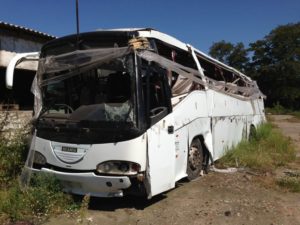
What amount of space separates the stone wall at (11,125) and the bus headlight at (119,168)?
248 centimetres

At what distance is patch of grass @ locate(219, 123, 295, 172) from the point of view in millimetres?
9086

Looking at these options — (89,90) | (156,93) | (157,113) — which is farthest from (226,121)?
(89,90)

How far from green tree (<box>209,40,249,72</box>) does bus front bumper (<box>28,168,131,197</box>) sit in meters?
47.2

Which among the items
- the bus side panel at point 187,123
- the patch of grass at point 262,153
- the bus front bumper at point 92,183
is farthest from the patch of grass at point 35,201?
the patch of grass at point 262,153

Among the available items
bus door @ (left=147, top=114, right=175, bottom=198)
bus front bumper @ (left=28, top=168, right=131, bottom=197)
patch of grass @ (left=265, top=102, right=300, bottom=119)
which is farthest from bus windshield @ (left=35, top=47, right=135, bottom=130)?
patch of grass @ (left=265, top=102, right=300, bottom=119)

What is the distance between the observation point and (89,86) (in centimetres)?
618

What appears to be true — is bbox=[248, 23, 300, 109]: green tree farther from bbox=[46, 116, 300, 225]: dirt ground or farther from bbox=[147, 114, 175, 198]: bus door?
bbox=[147, 114, 175, 198]: bus door

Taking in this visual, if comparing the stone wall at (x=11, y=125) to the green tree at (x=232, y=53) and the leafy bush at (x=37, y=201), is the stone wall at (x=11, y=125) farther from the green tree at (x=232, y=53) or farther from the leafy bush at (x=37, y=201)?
the green tree at (x=232, y=53)

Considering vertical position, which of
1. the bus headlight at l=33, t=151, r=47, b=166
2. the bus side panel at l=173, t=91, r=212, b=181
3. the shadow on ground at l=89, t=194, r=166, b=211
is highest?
the bus side panel at l=173, t=91, r=212, b=181

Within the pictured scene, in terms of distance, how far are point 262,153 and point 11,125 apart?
6.09 m

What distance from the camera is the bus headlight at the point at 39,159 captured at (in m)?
6.05

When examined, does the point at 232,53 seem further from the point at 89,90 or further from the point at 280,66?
the point at 89,90

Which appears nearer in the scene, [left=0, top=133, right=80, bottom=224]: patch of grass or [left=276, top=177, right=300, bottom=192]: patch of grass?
[left=0, top=133, right=80, bottom=224]: patch of grass

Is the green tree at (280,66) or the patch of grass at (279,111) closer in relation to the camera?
the patch of grass at (279,111)
